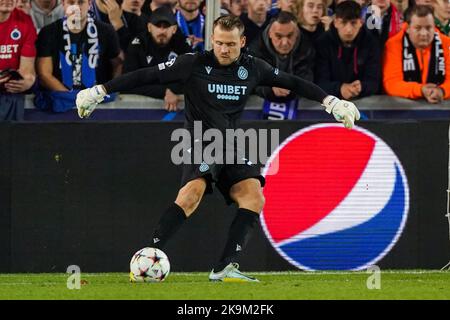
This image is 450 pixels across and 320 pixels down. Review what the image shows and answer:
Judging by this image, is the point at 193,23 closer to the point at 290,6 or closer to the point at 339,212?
the point at 290,6

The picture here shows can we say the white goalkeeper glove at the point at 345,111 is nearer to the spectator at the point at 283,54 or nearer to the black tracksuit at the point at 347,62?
the spectator at the point at 283,54

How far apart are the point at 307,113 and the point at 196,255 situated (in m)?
2.02

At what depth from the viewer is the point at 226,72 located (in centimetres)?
1020

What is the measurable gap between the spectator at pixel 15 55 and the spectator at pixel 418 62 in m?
3.92

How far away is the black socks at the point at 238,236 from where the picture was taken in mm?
9977

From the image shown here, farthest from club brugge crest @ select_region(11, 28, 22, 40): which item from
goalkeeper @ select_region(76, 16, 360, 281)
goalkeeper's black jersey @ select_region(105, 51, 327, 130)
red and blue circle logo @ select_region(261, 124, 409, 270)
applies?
red and blue circle logo @ select_region(261, 124, 409, 270)

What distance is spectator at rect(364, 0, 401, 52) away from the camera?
13.3 m

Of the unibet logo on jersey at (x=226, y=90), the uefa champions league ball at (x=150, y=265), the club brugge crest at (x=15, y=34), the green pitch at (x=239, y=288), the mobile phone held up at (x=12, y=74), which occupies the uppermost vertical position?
the club brugge crest at (x=15, y=34)

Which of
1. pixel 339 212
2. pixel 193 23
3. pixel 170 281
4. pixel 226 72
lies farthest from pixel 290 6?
pixel 170 281

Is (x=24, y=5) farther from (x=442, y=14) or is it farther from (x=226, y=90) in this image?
(x=442, y=14)

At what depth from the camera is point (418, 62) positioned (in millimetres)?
13023

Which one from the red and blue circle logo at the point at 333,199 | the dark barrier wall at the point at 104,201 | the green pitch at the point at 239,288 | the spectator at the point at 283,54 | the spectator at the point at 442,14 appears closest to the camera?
the green pitch at the point at 239,288

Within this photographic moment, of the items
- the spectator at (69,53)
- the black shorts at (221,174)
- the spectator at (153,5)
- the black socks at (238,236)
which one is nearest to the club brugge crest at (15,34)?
the spectator at (69,53)

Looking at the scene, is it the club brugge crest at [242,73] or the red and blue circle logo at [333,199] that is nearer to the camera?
the club brugge crest at [242,73]
